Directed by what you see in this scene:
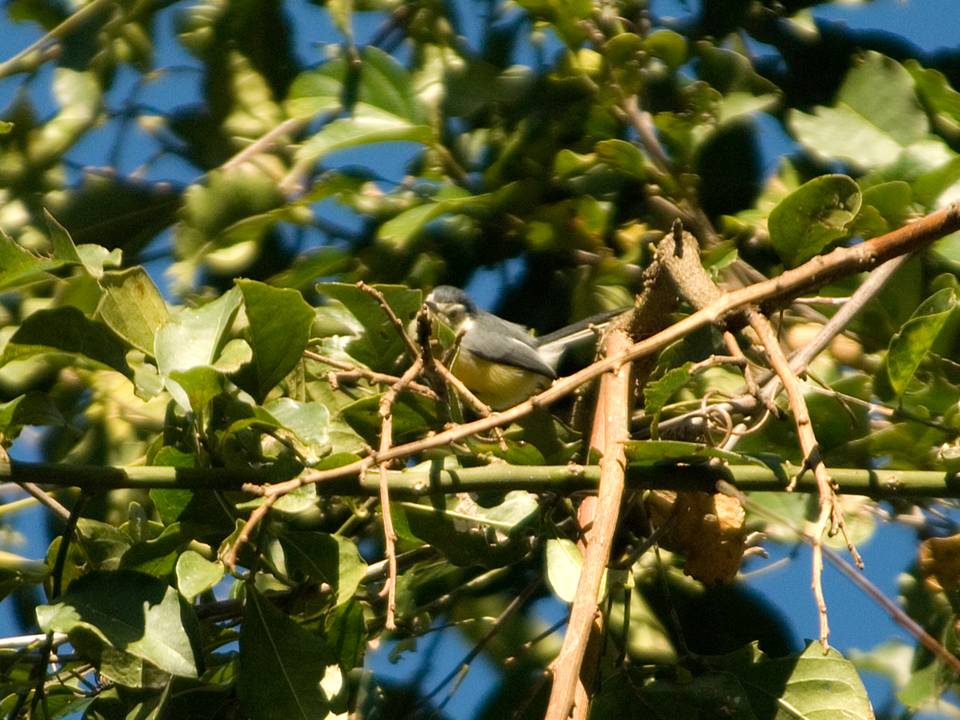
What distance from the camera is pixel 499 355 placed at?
356 cm

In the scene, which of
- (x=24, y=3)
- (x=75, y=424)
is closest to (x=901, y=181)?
(x=75, y=424)

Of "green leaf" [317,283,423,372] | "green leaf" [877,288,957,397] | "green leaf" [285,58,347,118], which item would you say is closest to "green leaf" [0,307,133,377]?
"green leaf" [317,283,423,372]

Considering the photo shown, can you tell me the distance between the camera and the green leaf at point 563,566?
1.29m

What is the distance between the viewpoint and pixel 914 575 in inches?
61.8

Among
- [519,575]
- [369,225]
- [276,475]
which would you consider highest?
[276,475]

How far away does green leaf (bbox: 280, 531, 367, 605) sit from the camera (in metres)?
1.31

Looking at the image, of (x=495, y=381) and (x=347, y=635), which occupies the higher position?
(x=347, y=635)

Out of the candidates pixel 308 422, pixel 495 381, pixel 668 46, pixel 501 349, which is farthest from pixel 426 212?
pixel 495 381

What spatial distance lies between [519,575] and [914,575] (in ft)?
1.75

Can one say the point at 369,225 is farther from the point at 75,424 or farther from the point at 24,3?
the point at 24,3

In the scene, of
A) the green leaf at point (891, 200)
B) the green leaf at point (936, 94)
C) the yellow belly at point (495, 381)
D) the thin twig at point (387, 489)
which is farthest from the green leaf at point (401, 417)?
the yellow belly at point (495, 381)

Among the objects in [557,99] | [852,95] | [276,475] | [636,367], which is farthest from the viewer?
[557,99]

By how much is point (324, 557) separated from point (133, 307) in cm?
35

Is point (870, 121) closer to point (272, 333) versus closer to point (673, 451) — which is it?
point (673, 451)
